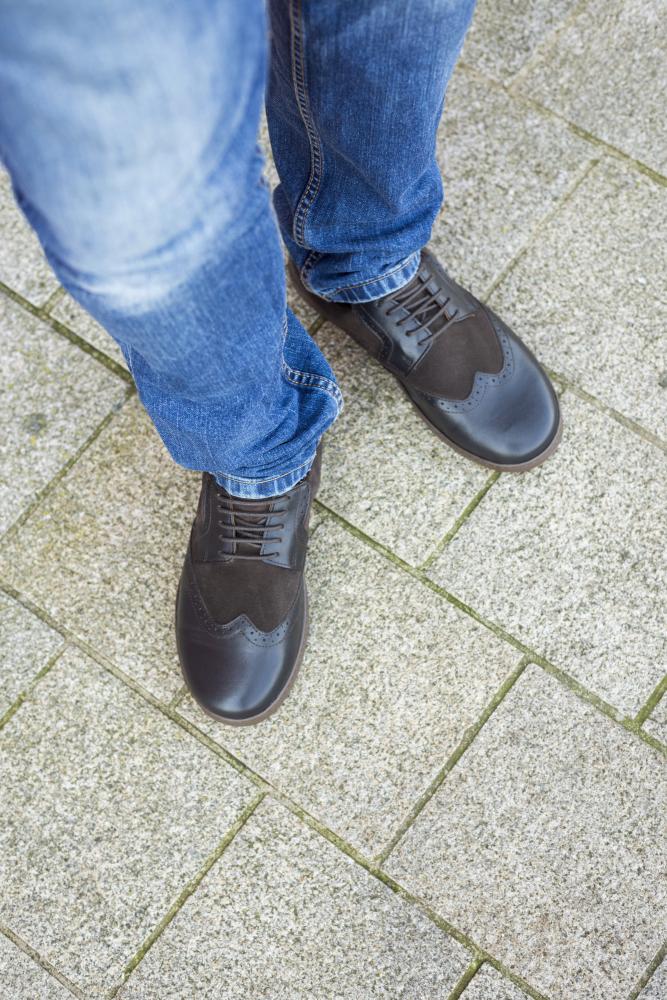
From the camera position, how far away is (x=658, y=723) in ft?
6.26

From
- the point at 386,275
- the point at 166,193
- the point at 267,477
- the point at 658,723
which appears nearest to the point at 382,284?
the point at 386,275

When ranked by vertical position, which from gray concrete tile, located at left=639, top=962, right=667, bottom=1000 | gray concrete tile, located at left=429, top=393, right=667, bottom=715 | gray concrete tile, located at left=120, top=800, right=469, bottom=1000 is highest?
gray concrete tile, located at left=429, top=393, right=667, bottom=715

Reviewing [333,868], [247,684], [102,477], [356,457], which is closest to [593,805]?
[333,868]

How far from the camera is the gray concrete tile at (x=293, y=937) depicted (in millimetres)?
1742

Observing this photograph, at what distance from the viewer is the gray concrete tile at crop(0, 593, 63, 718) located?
1.93 meters

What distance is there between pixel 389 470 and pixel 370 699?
542mm

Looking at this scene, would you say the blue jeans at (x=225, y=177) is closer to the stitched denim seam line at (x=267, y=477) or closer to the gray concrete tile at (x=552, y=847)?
the stitched denim seam line at (x=267, y=477)

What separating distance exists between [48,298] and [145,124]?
1417 mm

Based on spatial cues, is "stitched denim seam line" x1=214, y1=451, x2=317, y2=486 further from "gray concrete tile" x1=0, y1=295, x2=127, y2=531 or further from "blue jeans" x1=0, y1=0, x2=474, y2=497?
"gray concrete tile" x1=0, y1=295, x2=127, y2=531

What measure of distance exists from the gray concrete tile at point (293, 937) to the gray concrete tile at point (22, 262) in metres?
1.42

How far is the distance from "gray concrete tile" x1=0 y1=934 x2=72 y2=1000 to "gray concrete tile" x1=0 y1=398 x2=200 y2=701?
22.8 inches

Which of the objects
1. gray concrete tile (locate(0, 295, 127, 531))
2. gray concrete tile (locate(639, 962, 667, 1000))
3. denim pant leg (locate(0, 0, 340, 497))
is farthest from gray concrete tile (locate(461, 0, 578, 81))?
gray concrete tile (locate(639, 962, 667, 1000))

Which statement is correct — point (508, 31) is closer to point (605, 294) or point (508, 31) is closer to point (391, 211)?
point (605, 294)

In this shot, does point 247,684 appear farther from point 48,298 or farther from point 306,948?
point 48,298
